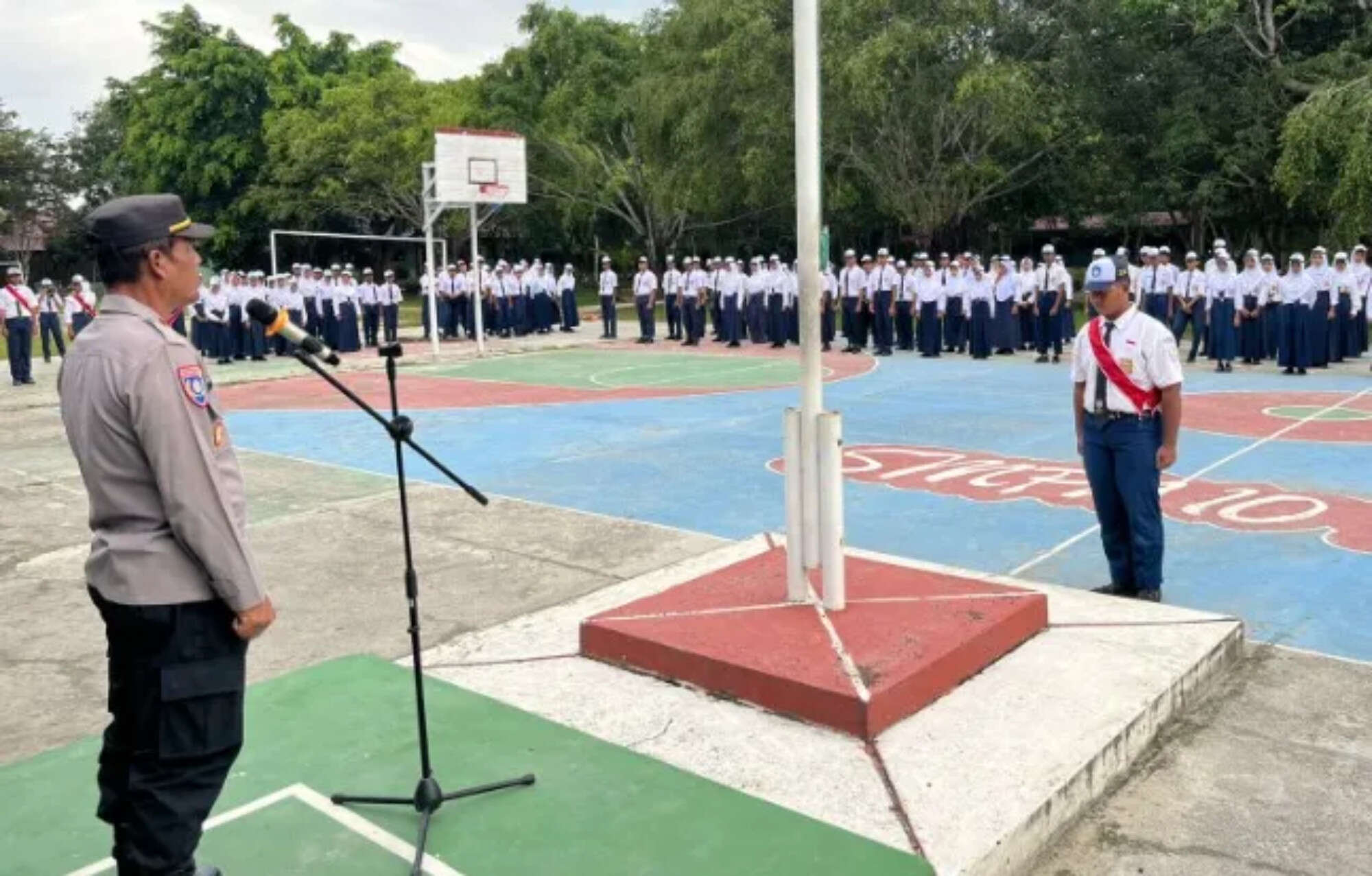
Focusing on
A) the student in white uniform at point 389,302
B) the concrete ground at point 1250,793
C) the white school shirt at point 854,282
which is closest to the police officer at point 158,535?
the concrete ground at point 1250,793

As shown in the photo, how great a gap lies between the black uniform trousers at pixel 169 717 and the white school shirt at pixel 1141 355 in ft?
14.4

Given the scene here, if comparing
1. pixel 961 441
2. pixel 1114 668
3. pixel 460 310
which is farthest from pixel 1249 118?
pixel 1114 668

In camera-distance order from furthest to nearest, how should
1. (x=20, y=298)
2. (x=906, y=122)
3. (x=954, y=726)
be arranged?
(x=906, y=122)
(x=20, y=298)
(x=954, y=726)

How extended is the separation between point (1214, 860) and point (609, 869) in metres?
1.84

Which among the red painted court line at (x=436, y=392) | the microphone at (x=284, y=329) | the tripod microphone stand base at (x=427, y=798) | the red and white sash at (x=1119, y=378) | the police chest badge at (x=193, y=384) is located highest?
the microphone at (x=284, y=329)

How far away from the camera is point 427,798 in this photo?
369 centimetres

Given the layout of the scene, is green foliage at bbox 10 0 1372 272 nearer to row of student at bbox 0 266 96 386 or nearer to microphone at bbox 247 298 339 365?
row of student at bbox 0 266 96 386

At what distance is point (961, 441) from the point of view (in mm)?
11117

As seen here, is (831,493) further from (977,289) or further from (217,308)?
(217,308)

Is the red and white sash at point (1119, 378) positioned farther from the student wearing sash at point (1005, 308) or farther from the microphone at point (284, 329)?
the student wearing sash at point (1005, 308)

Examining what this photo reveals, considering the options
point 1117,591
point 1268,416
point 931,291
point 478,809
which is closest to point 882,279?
point 931,291

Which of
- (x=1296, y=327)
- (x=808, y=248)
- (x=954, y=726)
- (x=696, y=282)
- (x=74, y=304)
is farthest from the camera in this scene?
(x=696, y=282)

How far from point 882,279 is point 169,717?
19153mm

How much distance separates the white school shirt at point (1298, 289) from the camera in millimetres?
16422
